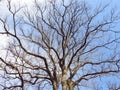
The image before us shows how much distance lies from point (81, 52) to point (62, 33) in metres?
1.61

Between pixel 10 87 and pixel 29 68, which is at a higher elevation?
pixel 29 68

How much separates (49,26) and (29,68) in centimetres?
294

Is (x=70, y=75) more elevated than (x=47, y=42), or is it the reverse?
(x=47, y=42)

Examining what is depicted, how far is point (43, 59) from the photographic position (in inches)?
812

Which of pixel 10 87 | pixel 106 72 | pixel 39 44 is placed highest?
pixel 39 44

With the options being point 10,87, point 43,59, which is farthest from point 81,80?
point 10,87

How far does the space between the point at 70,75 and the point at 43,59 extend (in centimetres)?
179

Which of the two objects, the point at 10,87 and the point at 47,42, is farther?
the point at 47,42

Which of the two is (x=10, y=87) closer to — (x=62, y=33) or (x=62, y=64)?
(x=62, y=64)

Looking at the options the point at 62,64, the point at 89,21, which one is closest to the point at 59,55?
the point at 62,64

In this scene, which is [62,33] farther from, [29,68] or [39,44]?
[29,68]

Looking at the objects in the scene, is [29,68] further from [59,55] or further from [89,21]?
[89,21]

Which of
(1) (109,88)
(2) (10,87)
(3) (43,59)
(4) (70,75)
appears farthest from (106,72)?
(2) (10,87)

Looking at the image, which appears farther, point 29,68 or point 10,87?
point 29,68
